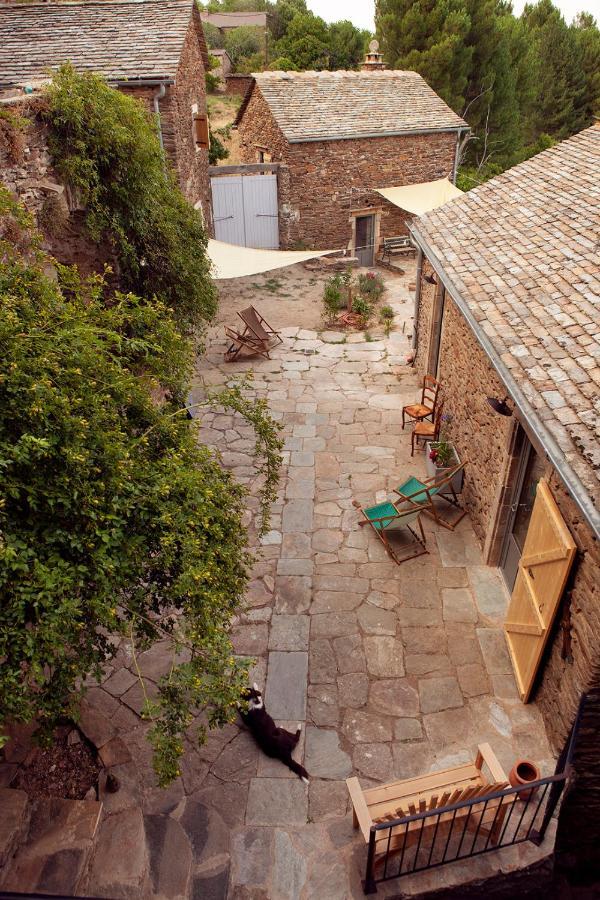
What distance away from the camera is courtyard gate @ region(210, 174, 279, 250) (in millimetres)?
17422

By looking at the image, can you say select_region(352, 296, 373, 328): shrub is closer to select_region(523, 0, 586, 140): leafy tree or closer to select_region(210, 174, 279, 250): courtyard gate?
select_region(210, 174, 279, 250): courtyard gate

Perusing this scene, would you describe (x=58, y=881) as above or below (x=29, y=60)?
below

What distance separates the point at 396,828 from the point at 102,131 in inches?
303

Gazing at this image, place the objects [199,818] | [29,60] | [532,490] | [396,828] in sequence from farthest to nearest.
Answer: [29,60], [532,490], [199,818], [396,828]

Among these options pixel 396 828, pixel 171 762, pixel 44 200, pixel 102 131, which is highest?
pixel 102 131

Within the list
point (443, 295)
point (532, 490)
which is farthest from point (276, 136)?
point (532, 490)

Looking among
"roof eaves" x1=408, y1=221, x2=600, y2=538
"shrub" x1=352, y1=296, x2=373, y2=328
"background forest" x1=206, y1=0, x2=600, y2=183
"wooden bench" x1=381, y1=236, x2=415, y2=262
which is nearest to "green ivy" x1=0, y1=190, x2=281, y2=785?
"roof eaves" x1=408, y1=221, x2=600, y2=538

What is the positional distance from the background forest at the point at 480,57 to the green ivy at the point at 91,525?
76.3ft

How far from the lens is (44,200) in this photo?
7.03 metres

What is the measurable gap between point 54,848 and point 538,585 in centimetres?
428

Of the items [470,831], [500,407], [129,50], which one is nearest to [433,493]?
[500,407]

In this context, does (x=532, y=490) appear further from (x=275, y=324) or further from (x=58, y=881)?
(x=275, y=324)

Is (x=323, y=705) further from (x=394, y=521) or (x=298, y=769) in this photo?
(x=394, y=521)

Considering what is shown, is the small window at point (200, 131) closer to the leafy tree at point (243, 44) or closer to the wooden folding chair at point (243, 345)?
the wooden folding chair at point (243, 345)
